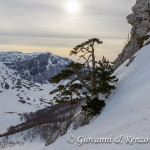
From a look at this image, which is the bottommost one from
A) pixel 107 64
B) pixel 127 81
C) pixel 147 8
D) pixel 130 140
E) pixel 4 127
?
pixel 4 127

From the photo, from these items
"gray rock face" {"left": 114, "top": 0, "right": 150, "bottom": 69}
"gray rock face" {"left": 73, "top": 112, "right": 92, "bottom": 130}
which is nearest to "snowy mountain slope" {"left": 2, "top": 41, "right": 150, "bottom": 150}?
"gray rock face" {"left": 73, "top": 112, "right": 92, "bottom": 130}

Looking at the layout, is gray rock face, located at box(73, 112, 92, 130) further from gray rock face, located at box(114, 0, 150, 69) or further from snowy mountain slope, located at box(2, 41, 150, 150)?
gray rock face, located at box(114, 0, 150, 69)

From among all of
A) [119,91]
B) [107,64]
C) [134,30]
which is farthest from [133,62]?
[134,30]

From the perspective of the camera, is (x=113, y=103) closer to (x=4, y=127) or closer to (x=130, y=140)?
(x=130, y=140)

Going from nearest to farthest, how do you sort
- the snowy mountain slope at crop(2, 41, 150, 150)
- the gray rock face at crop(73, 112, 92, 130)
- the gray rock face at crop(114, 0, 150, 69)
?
the snowy mountain slope at crop(2, 41, 150, 150), the gray rock face at crop(73, 112, 92, 130), the gray rock face at crop(114, 0, 150, 69)

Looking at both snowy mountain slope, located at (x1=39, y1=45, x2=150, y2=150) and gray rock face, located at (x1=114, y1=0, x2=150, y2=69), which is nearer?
snowy mountain slope, located at (x1=39, y1=45, x2=150, y2=150)

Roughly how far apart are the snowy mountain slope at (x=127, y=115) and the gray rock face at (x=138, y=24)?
8.76m

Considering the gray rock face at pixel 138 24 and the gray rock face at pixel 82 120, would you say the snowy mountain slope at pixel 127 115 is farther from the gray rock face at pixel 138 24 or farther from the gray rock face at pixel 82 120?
the gray rock face at pixel 138 24

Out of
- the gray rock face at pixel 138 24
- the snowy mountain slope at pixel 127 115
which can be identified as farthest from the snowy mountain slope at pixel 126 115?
the gray rock face at pixel 138 24

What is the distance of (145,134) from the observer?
37.7 feet

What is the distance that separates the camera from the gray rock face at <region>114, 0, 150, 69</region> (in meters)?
44.1

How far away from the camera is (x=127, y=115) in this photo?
17.6 m

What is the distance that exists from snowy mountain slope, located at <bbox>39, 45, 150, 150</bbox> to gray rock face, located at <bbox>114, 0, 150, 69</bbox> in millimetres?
8761

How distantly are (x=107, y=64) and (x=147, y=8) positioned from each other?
2643 cm
